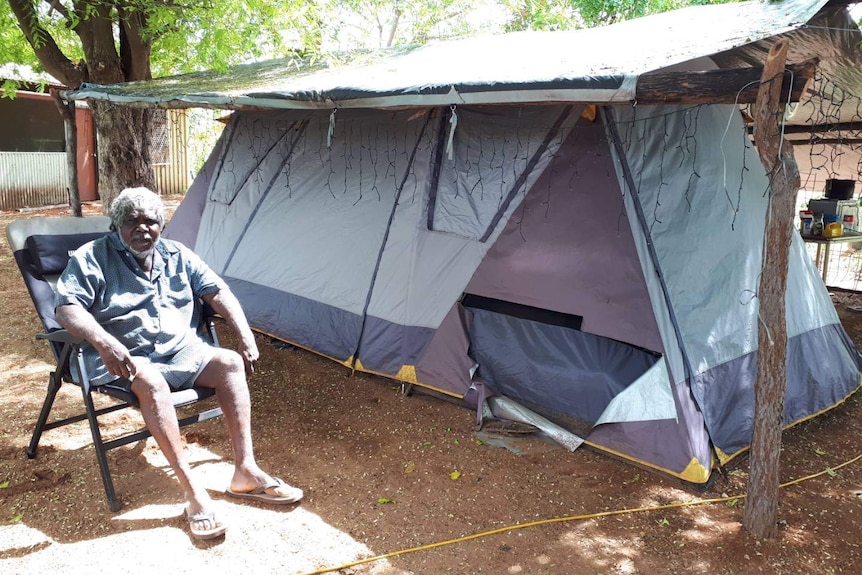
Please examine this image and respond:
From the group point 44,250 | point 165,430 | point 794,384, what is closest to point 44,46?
point 44,250

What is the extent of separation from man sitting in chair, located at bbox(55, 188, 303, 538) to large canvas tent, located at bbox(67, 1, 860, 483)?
1276 mm

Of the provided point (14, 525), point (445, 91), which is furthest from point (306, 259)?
point (14, 525)

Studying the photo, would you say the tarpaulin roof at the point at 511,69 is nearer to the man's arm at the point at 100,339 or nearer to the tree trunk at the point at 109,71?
the tree trunk at the point at 109,71

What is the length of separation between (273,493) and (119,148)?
4.66 m

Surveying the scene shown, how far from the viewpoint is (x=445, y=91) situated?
3.07 metres

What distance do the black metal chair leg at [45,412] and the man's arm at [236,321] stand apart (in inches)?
30.1

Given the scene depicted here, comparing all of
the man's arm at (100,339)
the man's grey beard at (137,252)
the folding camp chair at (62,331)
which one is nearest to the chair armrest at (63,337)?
the folding camp chair at (62,331)

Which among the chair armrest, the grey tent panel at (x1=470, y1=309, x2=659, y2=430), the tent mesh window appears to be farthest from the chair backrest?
the tent mesh window

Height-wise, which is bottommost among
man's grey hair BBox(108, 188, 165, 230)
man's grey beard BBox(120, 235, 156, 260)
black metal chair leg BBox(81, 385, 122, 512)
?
black metal chair leg BBox(81, 385, 122, 512)

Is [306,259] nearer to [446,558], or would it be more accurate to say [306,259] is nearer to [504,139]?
[504,139]

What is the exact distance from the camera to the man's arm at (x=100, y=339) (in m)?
2.54

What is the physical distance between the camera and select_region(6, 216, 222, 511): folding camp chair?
8.96 feet

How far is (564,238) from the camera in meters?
3.57

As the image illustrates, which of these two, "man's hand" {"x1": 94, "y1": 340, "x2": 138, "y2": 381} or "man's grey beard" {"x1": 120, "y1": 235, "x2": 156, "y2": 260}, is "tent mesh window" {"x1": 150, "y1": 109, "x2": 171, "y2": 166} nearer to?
"man's grey beard" {"x1": 120, "y1": 235, "x2": 156, "y2": 260}
